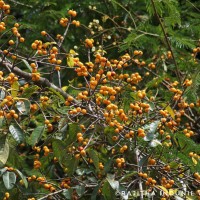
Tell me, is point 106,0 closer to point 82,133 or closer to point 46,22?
point 46,22

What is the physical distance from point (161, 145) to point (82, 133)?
1.32 feet

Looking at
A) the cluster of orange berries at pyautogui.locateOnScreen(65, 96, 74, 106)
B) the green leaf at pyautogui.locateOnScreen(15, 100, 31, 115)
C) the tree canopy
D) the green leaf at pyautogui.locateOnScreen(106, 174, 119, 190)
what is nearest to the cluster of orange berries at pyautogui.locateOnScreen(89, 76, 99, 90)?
the tree canopy

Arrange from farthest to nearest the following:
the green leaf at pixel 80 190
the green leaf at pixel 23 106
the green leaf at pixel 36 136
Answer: the green leaf at pixel 80 190 < the green leaf at pixel 36 136 < the green leaf at pixel 23 106

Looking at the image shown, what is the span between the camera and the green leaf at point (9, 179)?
2.90 meters

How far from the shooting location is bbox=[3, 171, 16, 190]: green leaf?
2.90 meters

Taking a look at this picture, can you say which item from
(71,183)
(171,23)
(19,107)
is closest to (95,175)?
(71,183)

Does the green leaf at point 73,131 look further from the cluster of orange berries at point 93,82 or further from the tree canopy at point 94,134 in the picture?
the cluster of orange berries at point 93,82

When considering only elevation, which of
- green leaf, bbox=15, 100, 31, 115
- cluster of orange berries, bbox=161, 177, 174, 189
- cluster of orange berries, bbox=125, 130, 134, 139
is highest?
green leaf, bbox=15, 100, 31, 115

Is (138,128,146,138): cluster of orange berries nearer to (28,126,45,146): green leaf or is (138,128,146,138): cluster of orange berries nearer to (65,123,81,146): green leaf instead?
(65,123,81,146): green leaf

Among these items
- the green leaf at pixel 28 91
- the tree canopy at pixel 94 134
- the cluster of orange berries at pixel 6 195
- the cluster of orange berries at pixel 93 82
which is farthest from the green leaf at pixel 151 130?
the cluster of orange berries at pixel 6 195

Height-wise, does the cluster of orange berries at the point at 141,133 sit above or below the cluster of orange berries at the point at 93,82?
below

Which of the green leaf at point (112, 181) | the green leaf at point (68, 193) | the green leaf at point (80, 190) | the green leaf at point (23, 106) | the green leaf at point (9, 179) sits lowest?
the green leaf at point (80, 190)

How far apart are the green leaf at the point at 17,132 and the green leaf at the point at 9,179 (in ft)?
0.80

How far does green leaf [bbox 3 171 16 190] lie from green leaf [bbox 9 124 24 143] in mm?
243
